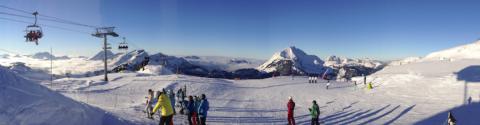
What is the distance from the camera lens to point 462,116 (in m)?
29.8

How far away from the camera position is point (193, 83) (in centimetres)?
4906

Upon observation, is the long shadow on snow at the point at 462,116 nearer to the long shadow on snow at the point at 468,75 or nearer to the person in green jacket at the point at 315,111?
the long shadow on snow at the point at 468,75

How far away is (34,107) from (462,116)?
1080 inches

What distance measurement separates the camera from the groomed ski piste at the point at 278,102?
1510 cm

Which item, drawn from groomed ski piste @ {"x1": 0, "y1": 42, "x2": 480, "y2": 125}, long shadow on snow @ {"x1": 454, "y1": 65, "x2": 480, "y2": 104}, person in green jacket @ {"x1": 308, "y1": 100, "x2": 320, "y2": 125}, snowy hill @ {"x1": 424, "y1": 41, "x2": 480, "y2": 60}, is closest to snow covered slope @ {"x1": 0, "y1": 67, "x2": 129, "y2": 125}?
groomed ski piste @ {"x1": 0, "y1": 42, "x2": 480, "y2": 125}

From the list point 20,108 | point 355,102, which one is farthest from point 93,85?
point 20,108

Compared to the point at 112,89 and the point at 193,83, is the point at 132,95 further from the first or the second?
the point at 193,83

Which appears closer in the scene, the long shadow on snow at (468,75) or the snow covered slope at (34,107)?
the snow covered slope at (34,107)

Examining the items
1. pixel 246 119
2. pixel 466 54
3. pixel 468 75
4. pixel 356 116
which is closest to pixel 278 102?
pixel 356 116

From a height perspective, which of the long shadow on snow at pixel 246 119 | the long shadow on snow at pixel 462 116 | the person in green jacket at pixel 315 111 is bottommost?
the long shadow on snow at pixel 462 116

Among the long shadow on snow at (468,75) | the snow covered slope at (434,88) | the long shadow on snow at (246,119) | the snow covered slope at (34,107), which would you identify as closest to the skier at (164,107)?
the snow covered slope at (34,107)

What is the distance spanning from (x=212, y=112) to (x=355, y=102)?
14.4 m

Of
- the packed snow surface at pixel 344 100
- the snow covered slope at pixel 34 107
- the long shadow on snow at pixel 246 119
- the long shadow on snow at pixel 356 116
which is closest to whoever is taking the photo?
the snow covered slope at pixel 34 107

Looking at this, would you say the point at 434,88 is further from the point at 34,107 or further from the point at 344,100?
the point at 34,107
